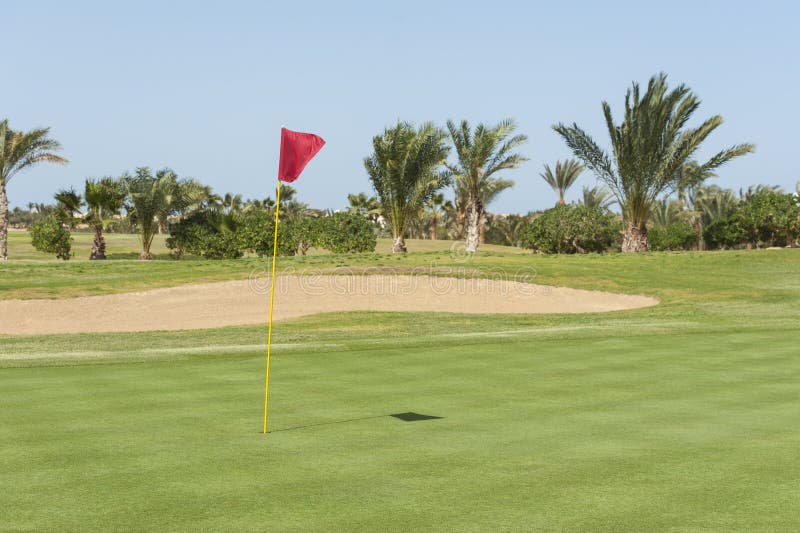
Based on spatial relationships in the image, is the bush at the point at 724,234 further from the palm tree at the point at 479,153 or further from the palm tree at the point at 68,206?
the palm tree at the point at 68,206

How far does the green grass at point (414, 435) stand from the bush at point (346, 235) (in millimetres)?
34990

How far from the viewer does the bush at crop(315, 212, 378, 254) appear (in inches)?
2158

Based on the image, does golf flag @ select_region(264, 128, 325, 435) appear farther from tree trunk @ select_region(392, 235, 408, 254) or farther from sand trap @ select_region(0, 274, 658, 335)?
tree trunk @ select_region(392, 235, 408, 254)

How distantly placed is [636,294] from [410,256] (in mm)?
13008

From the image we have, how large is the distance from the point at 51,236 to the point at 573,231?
32.9 metres

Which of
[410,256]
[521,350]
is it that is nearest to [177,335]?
[521,350]

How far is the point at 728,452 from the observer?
7.99m

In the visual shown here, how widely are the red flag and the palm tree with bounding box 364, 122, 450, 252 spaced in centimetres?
4063

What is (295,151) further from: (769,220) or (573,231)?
(769,220)

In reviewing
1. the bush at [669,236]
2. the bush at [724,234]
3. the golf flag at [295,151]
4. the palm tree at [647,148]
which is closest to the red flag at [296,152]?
the golf flag at [295,151]

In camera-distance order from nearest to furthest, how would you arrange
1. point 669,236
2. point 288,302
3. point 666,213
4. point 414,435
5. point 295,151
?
1. point 414,435
2. point 295,151
3. point 288,302
4. point 669,236
5. point 666,213

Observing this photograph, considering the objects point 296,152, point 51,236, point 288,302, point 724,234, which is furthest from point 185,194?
point 296,152

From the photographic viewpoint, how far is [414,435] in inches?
352

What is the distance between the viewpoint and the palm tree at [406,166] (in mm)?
50719
